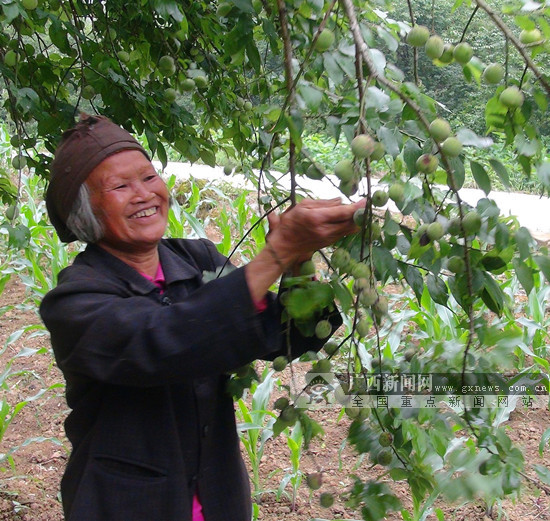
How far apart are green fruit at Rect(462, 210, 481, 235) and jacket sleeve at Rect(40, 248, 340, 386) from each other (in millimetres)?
343

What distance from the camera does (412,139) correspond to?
977mm

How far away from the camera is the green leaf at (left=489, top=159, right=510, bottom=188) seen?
91 centimetres

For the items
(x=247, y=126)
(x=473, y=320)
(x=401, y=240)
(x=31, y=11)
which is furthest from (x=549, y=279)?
(x=31, y=11)

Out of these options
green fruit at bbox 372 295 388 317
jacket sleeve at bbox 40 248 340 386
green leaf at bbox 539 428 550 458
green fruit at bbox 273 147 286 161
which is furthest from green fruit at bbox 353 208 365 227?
green leaf at bbox 539 428 550 458

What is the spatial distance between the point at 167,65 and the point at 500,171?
122 centimetres

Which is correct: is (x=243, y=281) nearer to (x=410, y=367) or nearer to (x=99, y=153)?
(x=410, y=367)

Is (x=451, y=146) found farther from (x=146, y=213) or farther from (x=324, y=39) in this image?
(x=146, y=213)

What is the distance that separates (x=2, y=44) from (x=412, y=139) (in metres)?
1.32

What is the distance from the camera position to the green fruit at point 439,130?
871mm

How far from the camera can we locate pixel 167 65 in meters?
1.89

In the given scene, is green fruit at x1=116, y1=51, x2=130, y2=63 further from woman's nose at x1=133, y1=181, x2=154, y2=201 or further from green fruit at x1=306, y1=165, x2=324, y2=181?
green fruit at x1=306, y1=165, x2=324, y2=181

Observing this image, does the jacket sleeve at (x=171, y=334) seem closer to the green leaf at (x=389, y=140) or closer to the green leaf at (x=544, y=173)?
the green leaf at (x=389, y=140)

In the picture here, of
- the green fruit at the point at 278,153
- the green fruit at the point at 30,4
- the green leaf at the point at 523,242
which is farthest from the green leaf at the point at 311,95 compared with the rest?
the green fruit at the point at 30,4

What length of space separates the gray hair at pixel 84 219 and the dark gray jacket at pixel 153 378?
0.15ft
